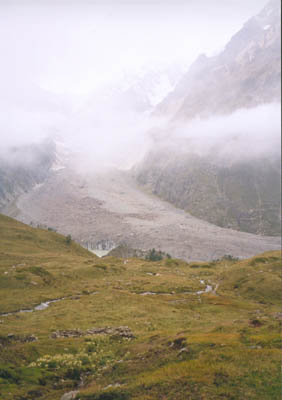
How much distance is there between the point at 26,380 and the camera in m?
21.5

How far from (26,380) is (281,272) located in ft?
334

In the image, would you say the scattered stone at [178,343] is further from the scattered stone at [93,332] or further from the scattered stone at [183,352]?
the scattered stone at [93,332]

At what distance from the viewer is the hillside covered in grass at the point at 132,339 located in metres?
18.1

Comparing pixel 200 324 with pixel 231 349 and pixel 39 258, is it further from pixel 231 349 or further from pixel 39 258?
pixel 39 258

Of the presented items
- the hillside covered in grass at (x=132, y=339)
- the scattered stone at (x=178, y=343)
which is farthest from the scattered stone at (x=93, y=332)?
the scattered stone at (x=178, y=343)

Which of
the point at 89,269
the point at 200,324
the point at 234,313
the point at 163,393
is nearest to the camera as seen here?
the point at 163,393

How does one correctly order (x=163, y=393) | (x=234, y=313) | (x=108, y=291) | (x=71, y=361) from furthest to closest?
(x=108, y=291), (x=234, y=313), (x=71, y=361), (x=163, y=393)

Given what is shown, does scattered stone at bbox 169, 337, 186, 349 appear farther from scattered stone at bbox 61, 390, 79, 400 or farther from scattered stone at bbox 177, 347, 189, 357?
scattered stone at bbox 61, 390, 79, 400

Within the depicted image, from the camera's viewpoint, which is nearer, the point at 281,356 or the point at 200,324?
the point at 281,356

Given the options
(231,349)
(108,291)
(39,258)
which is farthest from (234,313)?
(39,258)

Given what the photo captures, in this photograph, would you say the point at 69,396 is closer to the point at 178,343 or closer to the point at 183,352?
the point at 183,352

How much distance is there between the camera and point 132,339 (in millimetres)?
34812

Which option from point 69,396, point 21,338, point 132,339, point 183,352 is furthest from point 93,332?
point 69,396

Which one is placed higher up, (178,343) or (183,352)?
(183,352)
